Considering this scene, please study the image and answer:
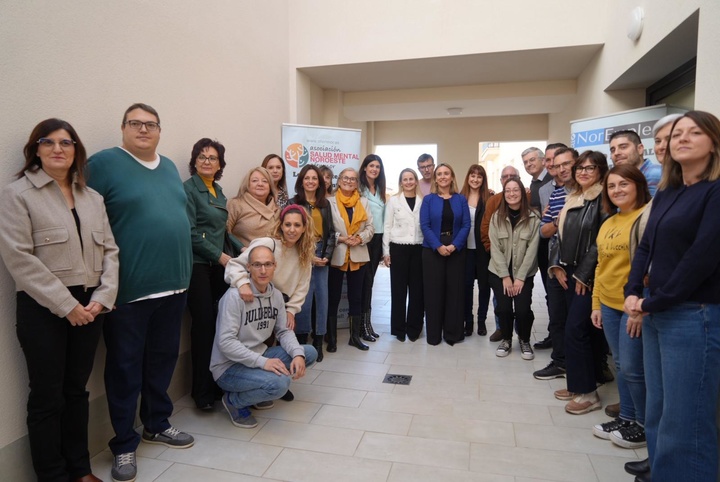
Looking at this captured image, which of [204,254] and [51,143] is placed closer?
[51,143]

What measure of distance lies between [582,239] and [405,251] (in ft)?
5.61

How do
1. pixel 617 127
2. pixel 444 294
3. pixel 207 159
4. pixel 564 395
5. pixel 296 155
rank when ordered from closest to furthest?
1. pixel 207 159
2. pixel 564 395
3. pixel 444 294
4. pixel 617 127
5. pixel 296 155

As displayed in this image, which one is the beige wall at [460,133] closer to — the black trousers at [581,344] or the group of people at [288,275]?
the group of people at [288,275]

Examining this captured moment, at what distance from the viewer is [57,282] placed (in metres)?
1.85

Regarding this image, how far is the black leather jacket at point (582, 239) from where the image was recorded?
2783mm

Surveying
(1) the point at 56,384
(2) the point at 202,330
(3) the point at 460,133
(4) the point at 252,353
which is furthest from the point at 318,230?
(3) the point at 460,133

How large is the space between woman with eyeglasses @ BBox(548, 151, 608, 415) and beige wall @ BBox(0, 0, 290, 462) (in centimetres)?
259

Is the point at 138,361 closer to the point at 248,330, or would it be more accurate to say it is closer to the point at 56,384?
the point at 56,384

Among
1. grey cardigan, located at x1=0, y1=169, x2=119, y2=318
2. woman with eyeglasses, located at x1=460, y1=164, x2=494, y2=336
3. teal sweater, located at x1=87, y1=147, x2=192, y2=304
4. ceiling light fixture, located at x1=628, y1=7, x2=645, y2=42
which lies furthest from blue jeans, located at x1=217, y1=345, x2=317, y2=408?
ceiling light fixture, located at x1=628, y1=7, x2=645, y2=42

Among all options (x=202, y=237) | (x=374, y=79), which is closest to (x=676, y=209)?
(x=202, y=237)

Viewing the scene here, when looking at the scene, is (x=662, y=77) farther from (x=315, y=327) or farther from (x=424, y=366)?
(x=315, y=327)

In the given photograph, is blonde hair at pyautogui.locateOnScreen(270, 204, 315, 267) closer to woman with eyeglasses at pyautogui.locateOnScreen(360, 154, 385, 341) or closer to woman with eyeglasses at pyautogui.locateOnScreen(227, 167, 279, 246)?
woman with eyeglasses at pyautogui.locateOnScreen(227, 167, 279, 246)

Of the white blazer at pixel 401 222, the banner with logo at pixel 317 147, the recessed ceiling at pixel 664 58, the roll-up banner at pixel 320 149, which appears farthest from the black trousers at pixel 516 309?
the banner with logo at pixel 317 147

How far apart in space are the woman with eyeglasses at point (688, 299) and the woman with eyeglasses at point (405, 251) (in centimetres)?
250
